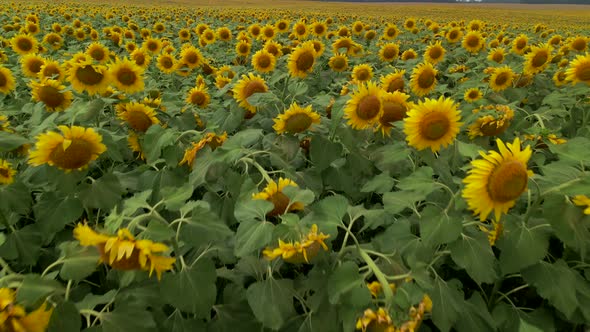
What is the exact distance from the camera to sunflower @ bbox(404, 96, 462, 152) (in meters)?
1.94

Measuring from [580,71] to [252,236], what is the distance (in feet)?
11.2

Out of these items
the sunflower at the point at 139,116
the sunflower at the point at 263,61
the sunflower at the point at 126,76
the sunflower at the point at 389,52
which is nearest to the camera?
the sunflower at the point at 139,116

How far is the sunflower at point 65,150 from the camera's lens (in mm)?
1739

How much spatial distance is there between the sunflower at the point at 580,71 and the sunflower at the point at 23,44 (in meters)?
6.32

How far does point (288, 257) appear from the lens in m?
1.29

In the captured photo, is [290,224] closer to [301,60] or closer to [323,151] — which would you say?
[323,151]

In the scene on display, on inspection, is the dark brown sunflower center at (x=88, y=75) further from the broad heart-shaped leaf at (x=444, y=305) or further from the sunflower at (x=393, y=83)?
the broad heart-shaped leaf at (x=444, y=305)

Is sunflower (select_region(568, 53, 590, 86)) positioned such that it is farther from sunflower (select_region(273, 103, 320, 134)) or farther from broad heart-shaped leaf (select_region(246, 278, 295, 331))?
broad heart-shaped leaf (select_region(246, 278, 295, 331))

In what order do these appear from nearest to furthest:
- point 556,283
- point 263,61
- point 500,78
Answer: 1. point 556,283
2. point 500,78
3. point 263,61

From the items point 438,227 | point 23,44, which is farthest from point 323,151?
point 23,44

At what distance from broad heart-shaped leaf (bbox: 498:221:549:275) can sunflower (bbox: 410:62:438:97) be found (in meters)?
2.08

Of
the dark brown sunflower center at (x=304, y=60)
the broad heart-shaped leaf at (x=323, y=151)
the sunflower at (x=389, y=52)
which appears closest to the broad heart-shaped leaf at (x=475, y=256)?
the broad heart-shaped leaf at (x=323, y=151)

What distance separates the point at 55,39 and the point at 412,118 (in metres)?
6.72

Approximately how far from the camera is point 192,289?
1.32m
